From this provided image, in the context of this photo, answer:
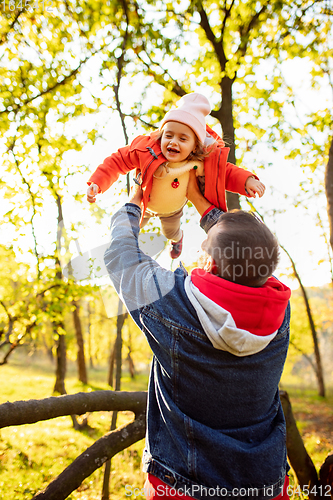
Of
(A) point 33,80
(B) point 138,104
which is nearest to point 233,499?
(B) point 138,104

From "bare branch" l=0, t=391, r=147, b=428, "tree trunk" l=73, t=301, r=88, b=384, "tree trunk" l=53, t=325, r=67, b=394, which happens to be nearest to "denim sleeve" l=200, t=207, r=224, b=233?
"bare branch" l=0, t=391, r=147, b=428

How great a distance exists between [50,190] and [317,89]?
19.7 feet

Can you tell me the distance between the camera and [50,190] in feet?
23.0

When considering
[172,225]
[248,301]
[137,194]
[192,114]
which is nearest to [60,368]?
[172,225]

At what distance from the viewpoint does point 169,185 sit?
224 centimetres

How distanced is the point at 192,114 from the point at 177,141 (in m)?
0.23

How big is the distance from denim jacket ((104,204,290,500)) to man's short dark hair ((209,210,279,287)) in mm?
198

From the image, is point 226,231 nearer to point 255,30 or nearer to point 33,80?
point 255,30

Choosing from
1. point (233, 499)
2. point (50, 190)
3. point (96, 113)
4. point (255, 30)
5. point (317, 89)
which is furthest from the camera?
point (50, 190)

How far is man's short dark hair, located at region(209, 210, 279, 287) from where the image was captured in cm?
122

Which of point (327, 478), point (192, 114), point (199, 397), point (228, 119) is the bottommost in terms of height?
point (327, 478)

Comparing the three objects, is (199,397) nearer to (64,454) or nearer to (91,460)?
(91,460)

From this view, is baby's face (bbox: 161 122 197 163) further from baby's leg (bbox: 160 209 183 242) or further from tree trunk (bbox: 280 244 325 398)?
tree trunk (bbox: 280 244 325 398)

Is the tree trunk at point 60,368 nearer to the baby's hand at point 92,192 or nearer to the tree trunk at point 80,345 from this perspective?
the tree trunk at point 80,345
